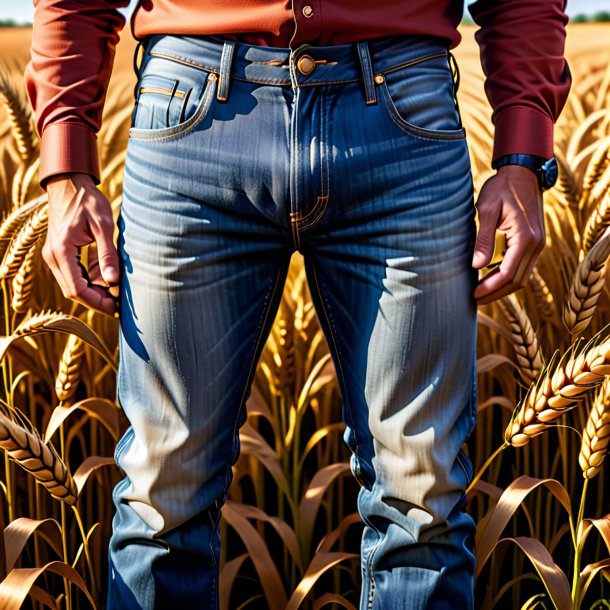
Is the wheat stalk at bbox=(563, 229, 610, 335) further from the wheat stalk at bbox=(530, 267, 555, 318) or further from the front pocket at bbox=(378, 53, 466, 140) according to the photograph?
the front pocket at bbox=(378, 53, 466, 140)

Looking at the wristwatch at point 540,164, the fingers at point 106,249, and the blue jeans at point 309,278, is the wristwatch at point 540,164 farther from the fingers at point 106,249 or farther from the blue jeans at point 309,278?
the fingers at point 106,249

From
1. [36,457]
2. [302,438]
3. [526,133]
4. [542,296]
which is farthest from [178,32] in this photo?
[302,438]

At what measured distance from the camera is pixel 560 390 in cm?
97

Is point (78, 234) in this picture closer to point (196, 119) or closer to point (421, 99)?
point (196, 119)

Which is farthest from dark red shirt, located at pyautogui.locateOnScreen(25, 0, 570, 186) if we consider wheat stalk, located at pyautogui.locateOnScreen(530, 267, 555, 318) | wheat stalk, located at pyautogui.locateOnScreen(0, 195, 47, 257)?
wheat stalk, located at pyautogui.locateOnScreen(530, 267, 555, 318)

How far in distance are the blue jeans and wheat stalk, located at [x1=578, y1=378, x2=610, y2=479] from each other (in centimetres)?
19

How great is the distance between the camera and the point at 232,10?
0.85 meters

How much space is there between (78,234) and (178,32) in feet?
0.78

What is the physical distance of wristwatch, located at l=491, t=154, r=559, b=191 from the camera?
3.11ft

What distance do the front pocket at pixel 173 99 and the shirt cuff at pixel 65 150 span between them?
0.09m

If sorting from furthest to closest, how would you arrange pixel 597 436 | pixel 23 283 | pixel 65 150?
pixel 23 283 < pixel 597 436 < pixel 65 150

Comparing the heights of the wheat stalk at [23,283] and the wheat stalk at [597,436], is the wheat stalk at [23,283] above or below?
above

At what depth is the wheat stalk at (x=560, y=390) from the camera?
35.9 inches

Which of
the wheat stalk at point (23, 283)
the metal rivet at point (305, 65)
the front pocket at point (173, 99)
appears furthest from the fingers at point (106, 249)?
the wheat stalk at point (23, 283)
